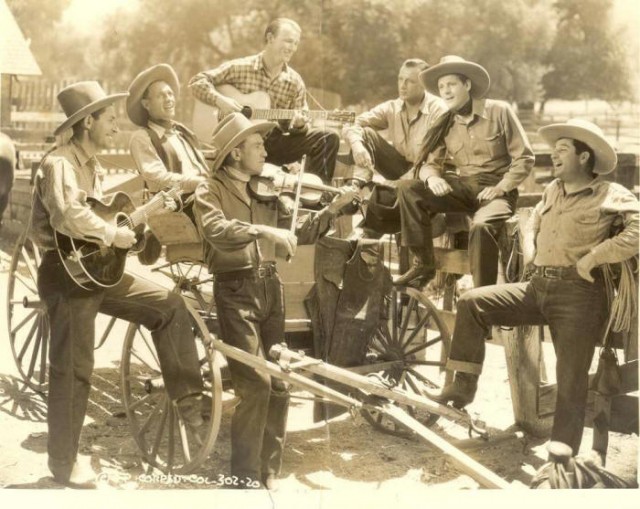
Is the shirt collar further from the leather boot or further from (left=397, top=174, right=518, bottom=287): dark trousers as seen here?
the leather boot

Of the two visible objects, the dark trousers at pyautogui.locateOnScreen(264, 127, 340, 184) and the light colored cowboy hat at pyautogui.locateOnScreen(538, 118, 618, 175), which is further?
the dark trousers at pyautogui.locateOnScreen(264, 127, 340, 184)

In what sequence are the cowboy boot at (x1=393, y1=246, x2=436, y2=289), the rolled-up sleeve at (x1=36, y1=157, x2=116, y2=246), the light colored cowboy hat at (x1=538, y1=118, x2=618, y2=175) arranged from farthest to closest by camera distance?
the cowboy boot at (x1=393, y1=246, x2=436, y2=289)
the light colored cowboy hat at (x1=538, y1=118, x2=618, y2=175)
the rolled-up sleeve at (x1=36, y1=157, x2=116, y2=246)

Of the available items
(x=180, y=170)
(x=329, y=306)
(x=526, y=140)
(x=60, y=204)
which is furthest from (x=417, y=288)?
(x=60, y=204)

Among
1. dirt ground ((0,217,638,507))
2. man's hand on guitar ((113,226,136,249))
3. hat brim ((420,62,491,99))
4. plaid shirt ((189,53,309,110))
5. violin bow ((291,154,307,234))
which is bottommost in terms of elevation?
dirt ground ((0,217,638,507))

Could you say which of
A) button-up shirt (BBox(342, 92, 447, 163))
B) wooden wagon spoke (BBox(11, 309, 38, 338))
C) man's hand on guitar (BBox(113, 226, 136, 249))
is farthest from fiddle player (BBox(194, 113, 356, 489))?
wooden wagon spoke (BBox(11, 309, 38, 338))

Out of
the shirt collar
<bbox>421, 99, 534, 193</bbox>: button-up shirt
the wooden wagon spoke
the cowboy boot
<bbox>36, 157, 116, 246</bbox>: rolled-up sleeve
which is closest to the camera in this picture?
<bbox>36, 157, 116, 246</bbox>: rolled-up sleeve

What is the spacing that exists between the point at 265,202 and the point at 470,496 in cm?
209

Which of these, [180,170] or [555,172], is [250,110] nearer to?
[180,170]

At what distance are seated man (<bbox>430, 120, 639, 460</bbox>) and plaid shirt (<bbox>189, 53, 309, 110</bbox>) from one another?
153 centimetres

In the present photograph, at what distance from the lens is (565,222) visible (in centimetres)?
539

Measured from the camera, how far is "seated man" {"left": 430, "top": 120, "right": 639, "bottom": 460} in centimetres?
532

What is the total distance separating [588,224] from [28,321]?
3.54 meters

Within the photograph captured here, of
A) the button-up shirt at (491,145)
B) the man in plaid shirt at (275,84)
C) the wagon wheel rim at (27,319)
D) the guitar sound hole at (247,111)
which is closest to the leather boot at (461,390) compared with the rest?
the button-up shirt at (491,145)

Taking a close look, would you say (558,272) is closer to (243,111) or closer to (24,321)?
(243,111)
